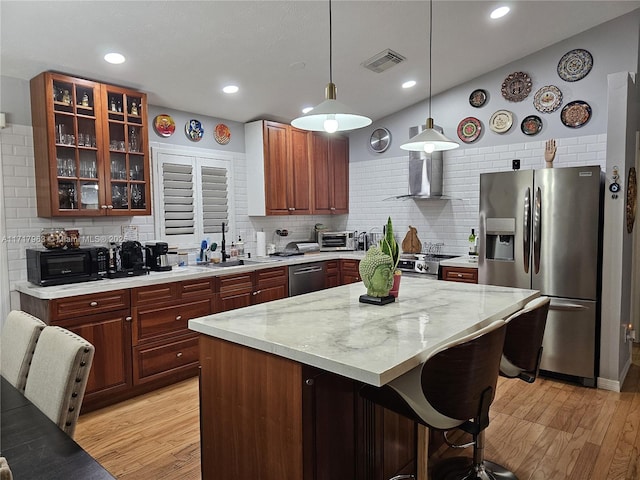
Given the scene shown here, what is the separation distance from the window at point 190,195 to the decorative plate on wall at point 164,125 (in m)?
0.17

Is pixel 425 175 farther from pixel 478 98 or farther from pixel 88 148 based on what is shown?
pixel 88 148

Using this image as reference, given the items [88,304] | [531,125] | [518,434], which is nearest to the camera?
[518,434]

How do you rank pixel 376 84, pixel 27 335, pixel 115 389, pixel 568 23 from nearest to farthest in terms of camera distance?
1. pixel 27 335
2. pixel 115 389
3. pixel 568 23
4. pixel 376 84

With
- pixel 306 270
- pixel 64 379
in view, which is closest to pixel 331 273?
pixel 306 270

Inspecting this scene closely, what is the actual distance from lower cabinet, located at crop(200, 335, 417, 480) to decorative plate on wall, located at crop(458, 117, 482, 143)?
11.7ft

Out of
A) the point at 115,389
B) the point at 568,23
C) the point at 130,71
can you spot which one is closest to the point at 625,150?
the point at 568,23

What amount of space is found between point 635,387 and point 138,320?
4.05 metres

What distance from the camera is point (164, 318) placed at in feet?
11.3

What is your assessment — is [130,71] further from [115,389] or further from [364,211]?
[364,211]

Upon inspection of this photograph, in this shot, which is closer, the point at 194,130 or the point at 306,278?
the point at 194,130

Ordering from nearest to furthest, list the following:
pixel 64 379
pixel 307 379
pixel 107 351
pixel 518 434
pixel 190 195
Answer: pixel 64 379 → pixel 307 379 → pixel 518 434 → pixel 107 351 → pixel 190 195

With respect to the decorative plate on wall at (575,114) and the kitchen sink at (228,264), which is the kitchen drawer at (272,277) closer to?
the kitchen sink at (228,264)

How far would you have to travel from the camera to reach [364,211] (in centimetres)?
569

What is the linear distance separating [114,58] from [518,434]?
12.6 ft
